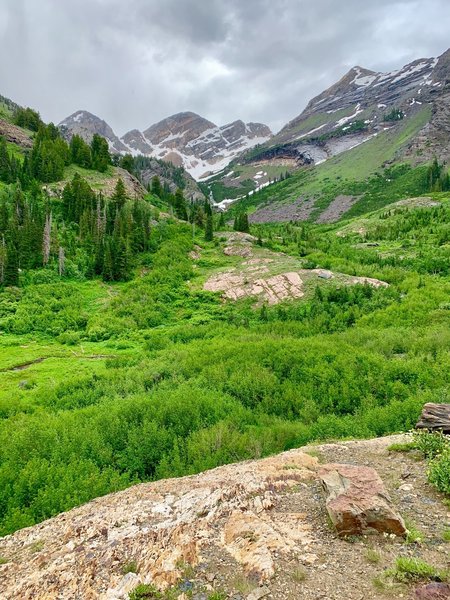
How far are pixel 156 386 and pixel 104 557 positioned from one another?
16.3 metres

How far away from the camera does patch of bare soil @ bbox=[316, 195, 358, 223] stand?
12519 cm

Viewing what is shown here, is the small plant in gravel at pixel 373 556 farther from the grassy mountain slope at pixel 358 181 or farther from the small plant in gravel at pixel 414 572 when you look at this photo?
the grassy mountain slope at pixel 358 181

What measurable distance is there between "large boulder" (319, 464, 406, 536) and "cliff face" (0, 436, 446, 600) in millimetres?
224

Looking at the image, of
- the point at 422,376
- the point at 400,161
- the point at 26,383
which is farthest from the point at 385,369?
the point at 400,161

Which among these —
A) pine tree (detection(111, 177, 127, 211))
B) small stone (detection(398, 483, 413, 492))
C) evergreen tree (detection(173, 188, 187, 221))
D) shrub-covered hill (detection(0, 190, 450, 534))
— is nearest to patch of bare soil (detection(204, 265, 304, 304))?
shrub-covered hill (detection(0, 190, 450, 534))

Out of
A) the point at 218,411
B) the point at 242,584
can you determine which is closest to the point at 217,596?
the point at 242,584

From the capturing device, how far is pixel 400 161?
148125mm

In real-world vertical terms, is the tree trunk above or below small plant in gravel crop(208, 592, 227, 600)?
above

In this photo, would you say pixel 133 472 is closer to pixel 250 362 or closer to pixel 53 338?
pixel 250 362

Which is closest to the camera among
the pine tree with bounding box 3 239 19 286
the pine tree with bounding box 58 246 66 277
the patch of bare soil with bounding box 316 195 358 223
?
the pine tree with bounding box 3 239 19 286

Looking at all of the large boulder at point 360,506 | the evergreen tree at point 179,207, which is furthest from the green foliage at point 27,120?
the large boulder at point 360,506

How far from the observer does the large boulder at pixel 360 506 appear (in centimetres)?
739

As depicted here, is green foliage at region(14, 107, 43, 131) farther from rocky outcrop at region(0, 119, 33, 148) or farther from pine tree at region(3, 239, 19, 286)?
pine tree at region(3, 239, 19, 286)

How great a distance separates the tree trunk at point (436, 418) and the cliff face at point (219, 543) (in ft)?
7.97
